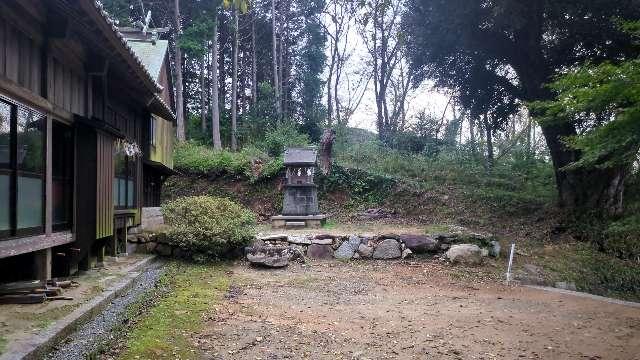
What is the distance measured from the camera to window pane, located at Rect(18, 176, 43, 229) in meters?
5.31

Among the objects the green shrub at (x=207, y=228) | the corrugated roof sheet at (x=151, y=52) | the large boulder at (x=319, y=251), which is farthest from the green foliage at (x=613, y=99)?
the corrugated roof sheet at (x=151, y=52)

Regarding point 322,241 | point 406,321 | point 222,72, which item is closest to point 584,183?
point 322,241

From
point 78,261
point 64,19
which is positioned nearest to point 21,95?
point 64,19

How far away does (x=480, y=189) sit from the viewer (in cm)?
1731

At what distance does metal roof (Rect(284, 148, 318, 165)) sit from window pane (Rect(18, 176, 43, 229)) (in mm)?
9589

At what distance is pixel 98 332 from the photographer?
466cm

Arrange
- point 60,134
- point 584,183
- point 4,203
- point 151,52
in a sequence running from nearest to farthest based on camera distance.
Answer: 1. point 4,203
2. point 60,134
3. point 584,183
4. point 151,52

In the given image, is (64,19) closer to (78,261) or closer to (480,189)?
(78,261)

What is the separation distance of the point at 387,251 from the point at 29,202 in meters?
7.70

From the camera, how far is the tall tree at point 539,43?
12.3m

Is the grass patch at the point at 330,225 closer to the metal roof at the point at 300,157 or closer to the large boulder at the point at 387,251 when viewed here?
the metal roof at the point at 300,157

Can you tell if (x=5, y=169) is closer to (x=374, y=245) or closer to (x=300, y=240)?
(x=300, y=240)

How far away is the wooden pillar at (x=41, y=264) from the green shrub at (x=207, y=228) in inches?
151

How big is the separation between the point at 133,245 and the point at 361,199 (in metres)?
10.2
